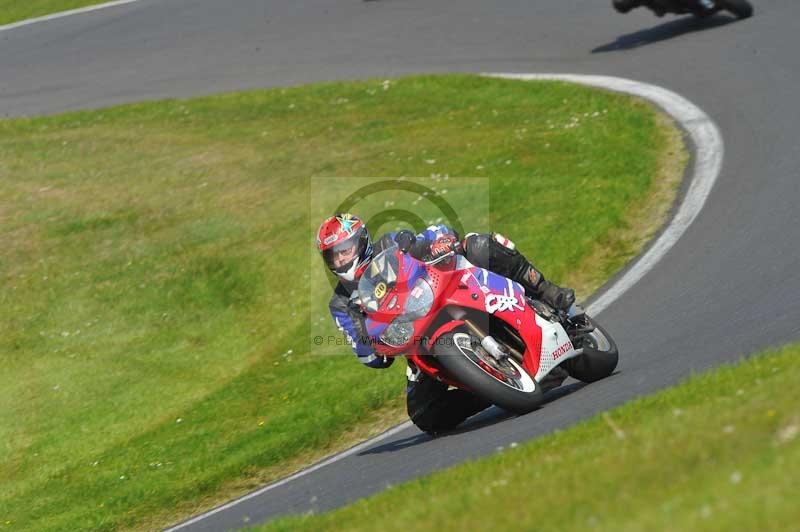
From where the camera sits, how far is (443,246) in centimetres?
871

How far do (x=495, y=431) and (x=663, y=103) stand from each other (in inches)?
348

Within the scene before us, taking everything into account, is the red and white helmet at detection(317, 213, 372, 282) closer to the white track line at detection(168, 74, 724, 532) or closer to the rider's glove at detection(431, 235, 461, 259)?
the rider's glove at detection(431, 235, 461, 259)

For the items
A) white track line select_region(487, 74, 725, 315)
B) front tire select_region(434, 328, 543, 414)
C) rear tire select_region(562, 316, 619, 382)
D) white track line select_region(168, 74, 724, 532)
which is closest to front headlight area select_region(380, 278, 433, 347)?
front tire select_region(434, 328, 543, 414)

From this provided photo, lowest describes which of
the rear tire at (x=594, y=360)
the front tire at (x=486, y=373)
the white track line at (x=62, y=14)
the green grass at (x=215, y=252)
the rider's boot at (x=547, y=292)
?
the green grass at (x=215, y=252)

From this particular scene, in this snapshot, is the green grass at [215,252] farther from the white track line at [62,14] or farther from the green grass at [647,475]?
the white track line at [62,14]

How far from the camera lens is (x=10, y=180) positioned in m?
18.8

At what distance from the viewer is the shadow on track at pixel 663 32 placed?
19297 mm

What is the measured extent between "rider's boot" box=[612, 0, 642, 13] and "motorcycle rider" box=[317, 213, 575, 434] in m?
11.3

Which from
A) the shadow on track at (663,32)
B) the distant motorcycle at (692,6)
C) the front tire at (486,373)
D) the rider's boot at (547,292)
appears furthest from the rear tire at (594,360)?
the distant motorcycle at (692,6)

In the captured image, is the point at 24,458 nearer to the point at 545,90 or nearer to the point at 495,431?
the point at 495,431

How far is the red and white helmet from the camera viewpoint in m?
Result: 8.62

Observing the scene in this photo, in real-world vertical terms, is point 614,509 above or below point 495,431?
above

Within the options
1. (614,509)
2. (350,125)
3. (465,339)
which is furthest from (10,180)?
(614,509)

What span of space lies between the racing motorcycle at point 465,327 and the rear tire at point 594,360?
0.11 m
